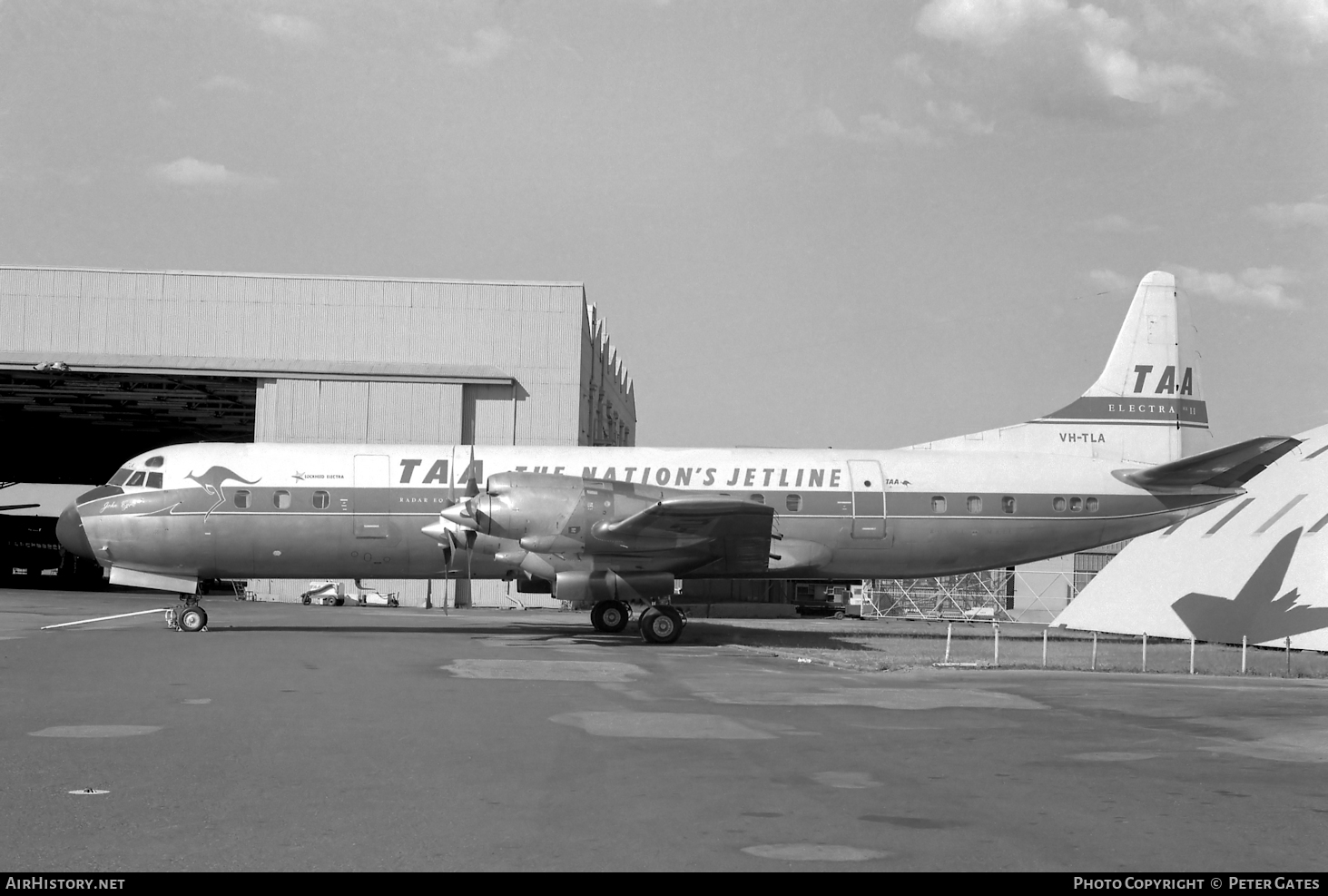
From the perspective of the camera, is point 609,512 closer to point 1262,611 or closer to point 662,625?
point 662,625

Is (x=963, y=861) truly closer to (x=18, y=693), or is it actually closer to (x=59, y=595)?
(x=18, y=693)

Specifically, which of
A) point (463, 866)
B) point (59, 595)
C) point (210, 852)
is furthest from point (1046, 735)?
point (59, 595)

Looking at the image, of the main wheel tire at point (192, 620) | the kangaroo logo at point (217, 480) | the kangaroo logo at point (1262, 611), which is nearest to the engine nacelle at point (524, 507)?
the kangaroo logo at point (217, 480)

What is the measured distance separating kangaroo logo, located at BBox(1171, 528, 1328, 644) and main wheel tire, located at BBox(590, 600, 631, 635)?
13.8 m

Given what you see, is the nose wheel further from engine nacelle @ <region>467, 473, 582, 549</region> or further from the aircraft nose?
the aircraft nose

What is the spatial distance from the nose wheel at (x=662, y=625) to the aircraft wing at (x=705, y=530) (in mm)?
1342

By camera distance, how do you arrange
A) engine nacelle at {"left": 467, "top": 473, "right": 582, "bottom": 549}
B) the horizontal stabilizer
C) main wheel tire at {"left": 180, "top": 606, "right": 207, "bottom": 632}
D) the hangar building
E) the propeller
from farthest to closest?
the hangar building < the horizontal stabilizer < main wheel tire at {"left": 180, "top": 606, "right": 207, "bottom": 632} < the propeller < engine nacelle at {"left": 467, "top": 473, "right": 582, "bottom": 549}

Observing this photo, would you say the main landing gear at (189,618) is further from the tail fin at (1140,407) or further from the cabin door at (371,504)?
the tail fin at (1140,407)

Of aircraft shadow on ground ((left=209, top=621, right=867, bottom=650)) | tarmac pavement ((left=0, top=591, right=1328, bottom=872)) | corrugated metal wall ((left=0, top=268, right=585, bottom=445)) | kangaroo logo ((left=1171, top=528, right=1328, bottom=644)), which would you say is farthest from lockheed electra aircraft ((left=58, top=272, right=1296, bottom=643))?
corrugated metal wall ((left=0, top=268, right=585, bottom=445))

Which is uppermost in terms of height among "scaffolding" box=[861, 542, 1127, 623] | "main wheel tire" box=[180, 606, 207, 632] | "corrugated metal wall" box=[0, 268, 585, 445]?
"corrugated metal wall" box=[0, 268, 585, 445]

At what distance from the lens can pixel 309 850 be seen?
645 centimetres

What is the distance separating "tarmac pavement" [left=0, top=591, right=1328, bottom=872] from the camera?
663 centimetres

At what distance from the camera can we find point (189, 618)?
24.3 metres

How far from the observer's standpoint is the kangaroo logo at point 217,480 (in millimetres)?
24766
